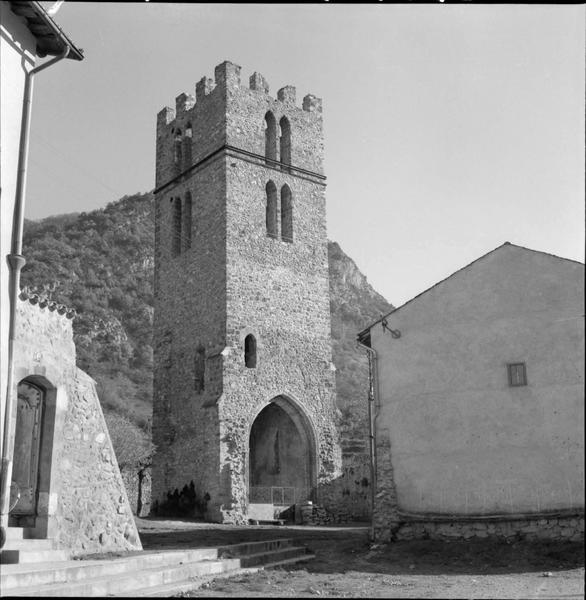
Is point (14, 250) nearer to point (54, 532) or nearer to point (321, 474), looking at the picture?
point (54, 532)

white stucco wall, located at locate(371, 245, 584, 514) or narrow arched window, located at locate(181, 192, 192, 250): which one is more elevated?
narrow arched window, located at locate(181, 192, 192, 250)

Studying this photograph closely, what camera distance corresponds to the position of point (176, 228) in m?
30.3

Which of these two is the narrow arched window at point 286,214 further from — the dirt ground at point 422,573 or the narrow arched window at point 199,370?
the dirt ground at point 422,573

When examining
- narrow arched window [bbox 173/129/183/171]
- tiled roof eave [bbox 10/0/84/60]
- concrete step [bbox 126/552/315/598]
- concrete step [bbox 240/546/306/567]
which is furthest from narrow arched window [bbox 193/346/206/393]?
tiled roof eave [bbox 10/0/84/60]

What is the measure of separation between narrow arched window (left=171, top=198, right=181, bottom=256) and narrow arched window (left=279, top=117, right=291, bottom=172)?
414 cm

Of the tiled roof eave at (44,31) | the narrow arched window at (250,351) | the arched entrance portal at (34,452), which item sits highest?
the tiled roof eave at (44,31)

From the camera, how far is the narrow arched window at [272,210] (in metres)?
29.0

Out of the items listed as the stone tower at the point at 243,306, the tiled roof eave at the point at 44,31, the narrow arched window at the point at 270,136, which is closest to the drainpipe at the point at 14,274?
the tiled roof eave at the point at 44,31

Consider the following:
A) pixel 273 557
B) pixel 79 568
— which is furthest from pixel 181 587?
pixel 273 557

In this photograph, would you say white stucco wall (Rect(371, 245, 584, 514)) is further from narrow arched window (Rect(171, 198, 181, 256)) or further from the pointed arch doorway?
narrow arched window (Rect(171, 198, 181, 256))

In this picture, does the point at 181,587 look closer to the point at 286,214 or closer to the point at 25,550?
the point at 25,550

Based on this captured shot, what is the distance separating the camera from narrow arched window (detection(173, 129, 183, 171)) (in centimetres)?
3108

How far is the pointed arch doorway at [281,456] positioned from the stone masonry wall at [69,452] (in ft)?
45.5

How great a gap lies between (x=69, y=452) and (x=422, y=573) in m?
5.59
